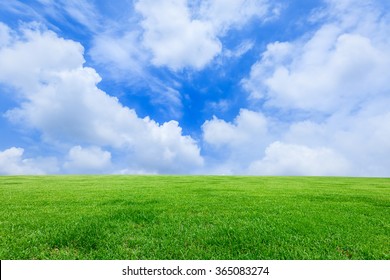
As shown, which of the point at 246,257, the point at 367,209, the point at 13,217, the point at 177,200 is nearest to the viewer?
the point at 246,257

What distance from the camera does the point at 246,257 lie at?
25.1ft

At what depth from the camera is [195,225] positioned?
10.3 metres

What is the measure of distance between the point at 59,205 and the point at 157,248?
8742mm

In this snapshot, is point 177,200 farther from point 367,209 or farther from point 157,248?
point 367,209

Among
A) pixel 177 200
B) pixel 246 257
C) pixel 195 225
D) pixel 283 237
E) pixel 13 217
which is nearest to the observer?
pixel 246 257

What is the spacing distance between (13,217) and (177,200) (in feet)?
25.1
